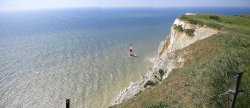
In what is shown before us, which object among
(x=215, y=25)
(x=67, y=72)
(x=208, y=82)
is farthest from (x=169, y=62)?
(x=67, y=72)

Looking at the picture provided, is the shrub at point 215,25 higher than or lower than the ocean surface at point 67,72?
higher

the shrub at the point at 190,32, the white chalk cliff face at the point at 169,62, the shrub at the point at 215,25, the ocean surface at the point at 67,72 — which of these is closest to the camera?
the white chalk cliff face at the point at 169,62

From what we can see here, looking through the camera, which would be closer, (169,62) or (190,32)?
(169,62)

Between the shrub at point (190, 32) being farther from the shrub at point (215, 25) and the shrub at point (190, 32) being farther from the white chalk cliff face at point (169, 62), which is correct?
the shrub at point (215, 25)

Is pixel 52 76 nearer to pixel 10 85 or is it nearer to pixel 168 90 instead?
pixel 10 85

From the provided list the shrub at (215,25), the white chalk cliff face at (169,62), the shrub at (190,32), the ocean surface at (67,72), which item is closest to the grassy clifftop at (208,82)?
the white chalk cliff face at (169,62)

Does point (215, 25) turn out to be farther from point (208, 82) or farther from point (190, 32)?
point (208, 82)

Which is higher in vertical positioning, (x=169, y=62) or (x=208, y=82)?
(x=208, y=82)

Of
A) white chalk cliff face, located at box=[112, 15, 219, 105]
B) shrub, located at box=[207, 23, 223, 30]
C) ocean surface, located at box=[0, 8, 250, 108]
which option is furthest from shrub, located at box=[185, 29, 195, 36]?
ocean surface, located at box=[0, 8, 250, 108]

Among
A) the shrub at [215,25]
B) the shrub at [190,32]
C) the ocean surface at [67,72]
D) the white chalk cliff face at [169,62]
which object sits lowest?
the ocean surface at [67,72]

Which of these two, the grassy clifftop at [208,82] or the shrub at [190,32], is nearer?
the grassy clifftop at [208,82]

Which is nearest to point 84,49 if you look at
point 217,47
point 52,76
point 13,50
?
point 13,50
